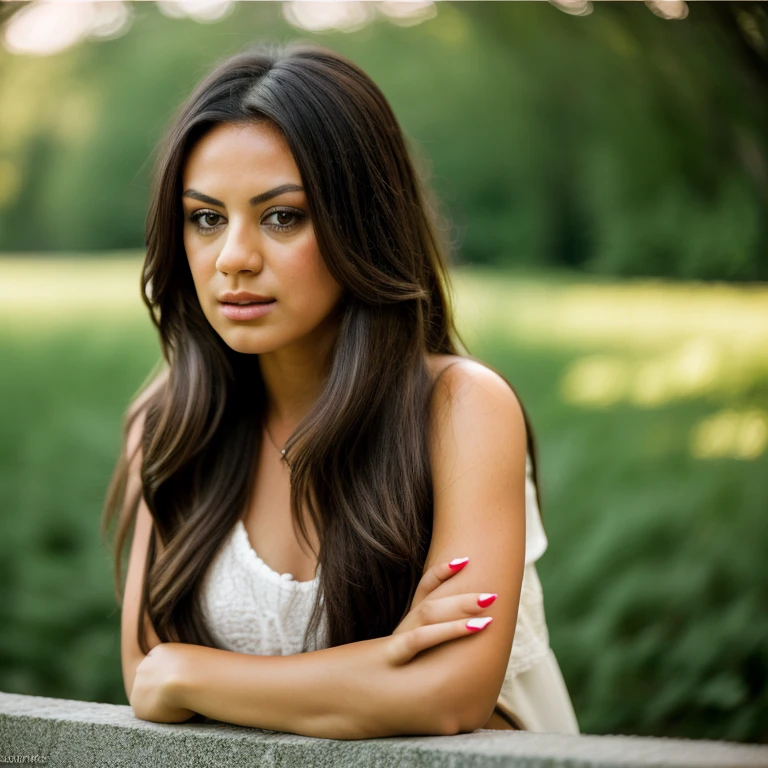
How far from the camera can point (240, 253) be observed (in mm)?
1833

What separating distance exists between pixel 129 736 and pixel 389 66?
11.6ft

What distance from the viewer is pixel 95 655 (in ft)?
13.0

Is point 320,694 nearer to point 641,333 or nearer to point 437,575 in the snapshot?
point 437,575

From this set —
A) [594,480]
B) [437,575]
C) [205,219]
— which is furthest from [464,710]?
[594,480]

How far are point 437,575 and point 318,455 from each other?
344 millimetres

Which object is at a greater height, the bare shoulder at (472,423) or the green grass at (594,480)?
the bare shoulder at (472,423)

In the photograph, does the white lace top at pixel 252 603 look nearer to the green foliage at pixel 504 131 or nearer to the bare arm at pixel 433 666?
the bare arm at pixel 433 666

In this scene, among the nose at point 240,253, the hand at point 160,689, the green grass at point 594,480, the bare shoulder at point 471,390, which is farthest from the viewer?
the green grass at point 594,480

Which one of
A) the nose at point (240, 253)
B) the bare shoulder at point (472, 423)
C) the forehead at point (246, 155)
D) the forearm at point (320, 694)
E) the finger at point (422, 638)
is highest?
the forehead at point (246, 155)

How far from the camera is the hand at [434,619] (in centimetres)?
164

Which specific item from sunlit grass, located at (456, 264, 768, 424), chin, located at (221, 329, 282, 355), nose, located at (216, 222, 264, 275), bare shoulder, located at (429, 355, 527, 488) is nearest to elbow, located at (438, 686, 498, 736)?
bare shoulder, located at (429, 355, 527, 488)

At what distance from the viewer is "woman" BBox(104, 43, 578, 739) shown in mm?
1684

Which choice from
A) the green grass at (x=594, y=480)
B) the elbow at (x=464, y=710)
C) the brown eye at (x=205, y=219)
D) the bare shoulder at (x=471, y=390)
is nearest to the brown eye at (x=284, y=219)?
the brown eye at (x=205, y=219)

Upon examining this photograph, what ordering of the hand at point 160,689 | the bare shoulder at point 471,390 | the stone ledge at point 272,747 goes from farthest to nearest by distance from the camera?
the bare shoulder at point 471,390 < the hand at point 160,689 < the stone ledge at point 272,747
